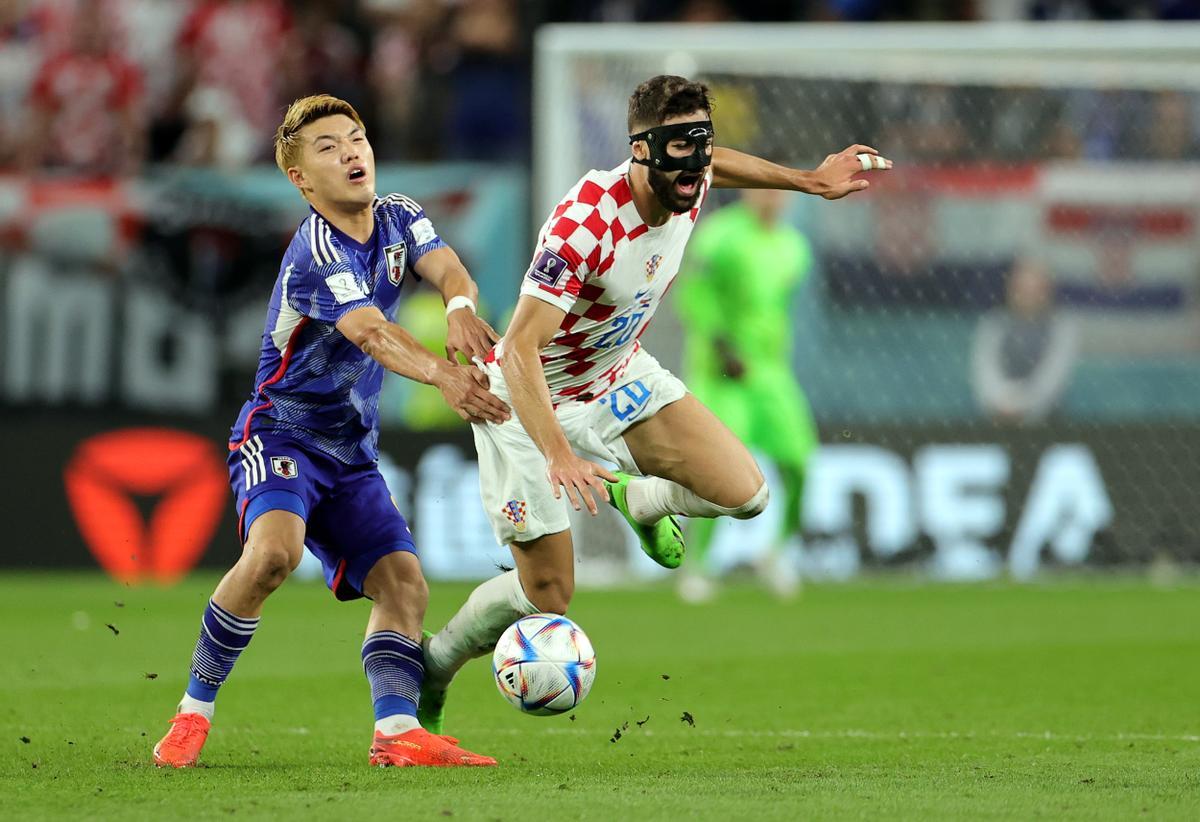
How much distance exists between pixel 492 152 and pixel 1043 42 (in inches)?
165

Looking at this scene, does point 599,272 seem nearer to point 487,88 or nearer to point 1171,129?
point 1171,129

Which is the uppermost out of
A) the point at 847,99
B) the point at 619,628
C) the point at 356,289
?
the point at 847,99

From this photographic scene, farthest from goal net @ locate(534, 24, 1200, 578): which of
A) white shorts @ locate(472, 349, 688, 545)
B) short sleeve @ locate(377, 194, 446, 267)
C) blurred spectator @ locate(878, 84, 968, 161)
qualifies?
short sleeve @ locate(377, 194, 446, 267)

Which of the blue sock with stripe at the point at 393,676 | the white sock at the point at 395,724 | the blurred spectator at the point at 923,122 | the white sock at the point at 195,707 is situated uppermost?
the blurred spectator at the point at 923,122

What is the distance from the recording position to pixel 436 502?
12773 mm

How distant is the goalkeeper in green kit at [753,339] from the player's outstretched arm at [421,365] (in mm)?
6005

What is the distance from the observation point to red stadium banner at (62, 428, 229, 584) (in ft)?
41.9

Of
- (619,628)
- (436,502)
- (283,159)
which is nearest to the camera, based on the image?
(283,159)

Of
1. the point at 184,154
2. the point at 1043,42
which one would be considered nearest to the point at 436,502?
the point at 184,154

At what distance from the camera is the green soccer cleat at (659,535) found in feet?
21.6

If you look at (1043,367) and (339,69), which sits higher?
(339,69)

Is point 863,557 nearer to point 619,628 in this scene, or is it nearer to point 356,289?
point 619,628

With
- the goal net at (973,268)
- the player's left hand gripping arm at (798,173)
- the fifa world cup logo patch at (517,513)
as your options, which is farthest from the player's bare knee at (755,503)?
the goal net at (973,268)

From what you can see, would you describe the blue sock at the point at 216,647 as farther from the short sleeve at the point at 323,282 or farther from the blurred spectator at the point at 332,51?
the blurred spectator at the point at 332,51
